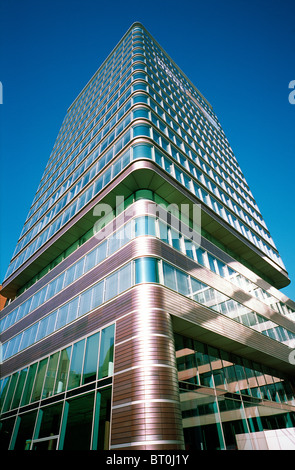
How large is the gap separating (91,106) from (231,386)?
36.2m

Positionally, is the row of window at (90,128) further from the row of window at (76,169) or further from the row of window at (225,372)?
the row of window at (225,372)

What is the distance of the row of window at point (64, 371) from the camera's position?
13305 mm

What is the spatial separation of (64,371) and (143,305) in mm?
7044

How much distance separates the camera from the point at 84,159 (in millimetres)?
27938

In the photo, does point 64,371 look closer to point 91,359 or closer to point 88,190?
point 91,359

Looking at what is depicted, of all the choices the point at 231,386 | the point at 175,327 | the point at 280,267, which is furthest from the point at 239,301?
the point at 280,267

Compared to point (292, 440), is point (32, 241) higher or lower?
higher

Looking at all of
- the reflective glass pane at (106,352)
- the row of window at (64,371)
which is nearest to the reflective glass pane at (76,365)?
the row of window at (64,371)

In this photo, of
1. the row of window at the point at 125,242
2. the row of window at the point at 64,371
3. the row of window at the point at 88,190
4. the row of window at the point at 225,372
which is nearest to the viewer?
the row of window at the point at 64,371

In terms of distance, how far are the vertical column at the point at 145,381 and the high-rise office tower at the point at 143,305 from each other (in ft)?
0.17

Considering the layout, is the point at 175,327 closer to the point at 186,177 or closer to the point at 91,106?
the point at 186,177

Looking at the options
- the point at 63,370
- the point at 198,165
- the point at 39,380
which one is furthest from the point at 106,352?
the point at 198,165

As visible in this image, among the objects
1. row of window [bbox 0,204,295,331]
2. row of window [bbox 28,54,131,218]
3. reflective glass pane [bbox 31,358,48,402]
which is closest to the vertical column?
row of window [bbox 0,204,295,331]

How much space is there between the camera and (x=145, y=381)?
34.4 feet
